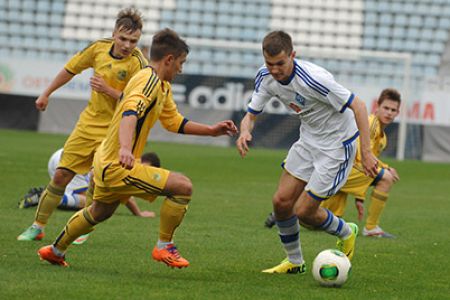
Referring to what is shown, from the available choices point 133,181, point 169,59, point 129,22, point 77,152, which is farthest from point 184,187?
point 77,152

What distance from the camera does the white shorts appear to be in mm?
7012

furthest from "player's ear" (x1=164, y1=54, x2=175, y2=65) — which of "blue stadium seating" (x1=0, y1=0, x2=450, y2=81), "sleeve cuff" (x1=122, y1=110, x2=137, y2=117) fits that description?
"blue stadium seating" (x1=0, y1=0, x2=450, y2=81)

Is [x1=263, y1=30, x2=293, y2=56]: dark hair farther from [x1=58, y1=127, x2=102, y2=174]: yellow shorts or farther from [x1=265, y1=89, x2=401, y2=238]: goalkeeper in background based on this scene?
[x1=265, y1=89, x2=401, y2=238]: goalkeeper in background

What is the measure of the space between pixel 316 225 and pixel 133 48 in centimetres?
218

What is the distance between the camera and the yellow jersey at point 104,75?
816cm

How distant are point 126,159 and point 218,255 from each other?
2.15 m

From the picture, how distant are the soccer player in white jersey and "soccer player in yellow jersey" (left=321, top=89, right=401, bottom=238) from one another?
9.27 feet

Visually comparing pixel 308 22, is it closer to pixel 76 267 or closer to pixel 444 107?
pixel 444 107

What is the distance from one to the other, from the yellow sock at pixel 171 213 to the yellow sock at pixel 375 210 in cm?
405

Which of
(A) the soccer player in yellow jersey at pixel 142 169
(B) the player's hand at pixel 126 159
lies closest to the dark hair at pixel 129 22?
(A) the soccer player in yellow jersey at pixel 142 169

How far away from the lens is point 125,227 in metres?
9.40

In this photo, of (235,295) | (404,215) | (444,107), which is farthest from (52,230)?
(444,107)

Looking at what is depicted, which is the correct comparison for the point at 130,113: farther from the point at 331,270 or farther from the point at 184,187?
the point at 331,270

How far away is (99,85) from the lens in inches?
305
